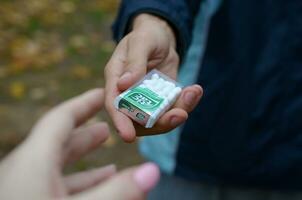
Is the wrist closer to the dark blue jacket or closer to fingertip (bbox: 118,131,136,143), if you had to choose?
the dark blue jacket

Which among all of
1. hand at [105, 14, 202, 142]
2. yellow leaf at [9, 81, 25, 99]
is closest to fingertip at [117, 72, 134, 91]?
hand at [105, 14, 202, 142]

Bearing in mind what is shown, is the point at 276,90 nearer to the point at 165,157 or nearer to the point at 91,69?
the point at 165,157

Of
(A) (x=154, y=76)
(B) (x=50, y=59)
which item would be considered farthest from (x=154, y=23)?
(B) (x=50, y=59)

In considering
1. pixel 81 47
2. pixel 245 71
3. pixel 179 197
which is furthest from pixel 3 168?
pixel 81 47

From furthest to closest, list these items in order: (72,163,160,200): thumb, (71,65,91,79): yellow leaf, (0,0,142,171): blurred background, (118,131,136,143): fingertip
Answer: (71,65,91,79): yellow leaf < (0,0,142,171): blurred background < (118,131,136,143): fingertip < (72,163,160,200): thumb

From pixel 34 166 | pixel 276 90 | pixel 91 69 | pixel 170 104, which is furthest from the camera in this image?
pixel 91 69

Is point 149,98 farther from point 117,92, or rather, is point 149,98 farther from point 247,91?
point 247,91

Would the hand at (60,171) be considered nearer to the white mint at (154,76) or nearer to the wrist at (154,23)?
the white mint at (154,76)
